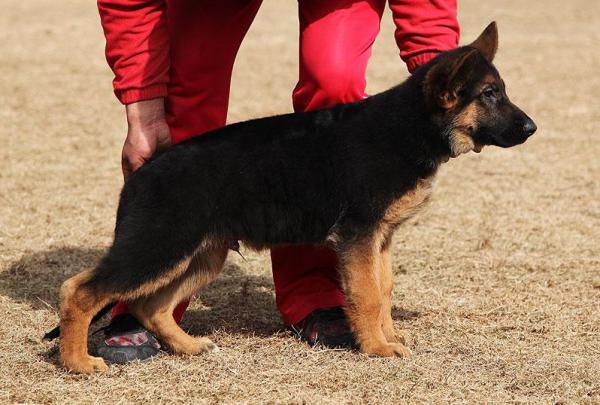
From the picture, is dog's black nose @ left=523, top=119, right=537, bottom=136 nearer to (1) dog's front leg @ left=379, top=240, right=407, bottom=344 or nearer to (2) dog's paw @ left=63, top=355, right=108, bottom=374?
(1) dog's front leg @ left=379, top=240, right=407, bottom=344

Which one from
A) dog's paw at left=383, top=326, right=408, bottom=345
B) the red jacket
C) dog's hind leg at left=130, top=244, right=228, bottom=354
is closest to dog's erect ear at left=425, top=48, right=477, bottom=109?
the red jacket

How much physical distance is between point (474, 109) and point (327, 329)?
4.21 feet

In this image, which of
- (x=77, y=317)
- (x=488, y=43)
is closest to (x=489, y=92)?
(x=488, y=43)

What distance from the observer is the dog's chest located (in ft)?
14.5

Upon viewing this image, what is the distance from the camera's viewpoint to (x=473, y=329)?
16.6 feet

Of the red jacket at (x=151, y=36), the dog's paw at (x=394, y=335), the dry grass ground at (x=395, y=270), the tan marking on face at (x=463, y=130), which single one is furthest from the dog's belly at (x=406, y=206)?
the red jacket at (x=151, y=36)

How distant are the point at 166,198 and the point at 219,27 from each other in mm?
1013

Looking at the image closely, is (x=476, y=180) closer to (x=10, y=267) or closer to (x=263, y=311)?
(x=263, y=311)

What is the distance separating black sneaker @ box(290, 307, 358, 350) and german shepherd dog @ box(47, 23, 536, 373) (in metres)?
0.27

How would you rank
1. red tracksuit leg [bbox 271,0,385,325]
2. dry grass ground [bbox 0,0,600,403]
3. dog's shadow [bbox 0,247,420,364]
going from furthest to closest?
dog's shadow [bbox 0,247,420,364] → red tracksuit leg [bbox 271,0,385,325] → dry grass ground [bbox 0,0,600,403]

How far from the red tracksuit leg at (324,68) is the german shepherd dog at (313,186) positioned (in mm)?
251

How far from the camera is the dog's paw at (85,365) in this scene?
4.32 meters

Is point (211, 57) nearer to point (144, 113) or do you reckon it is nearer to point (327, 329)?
point (144, 113)

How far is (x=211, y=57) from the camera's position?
16.2 ft
